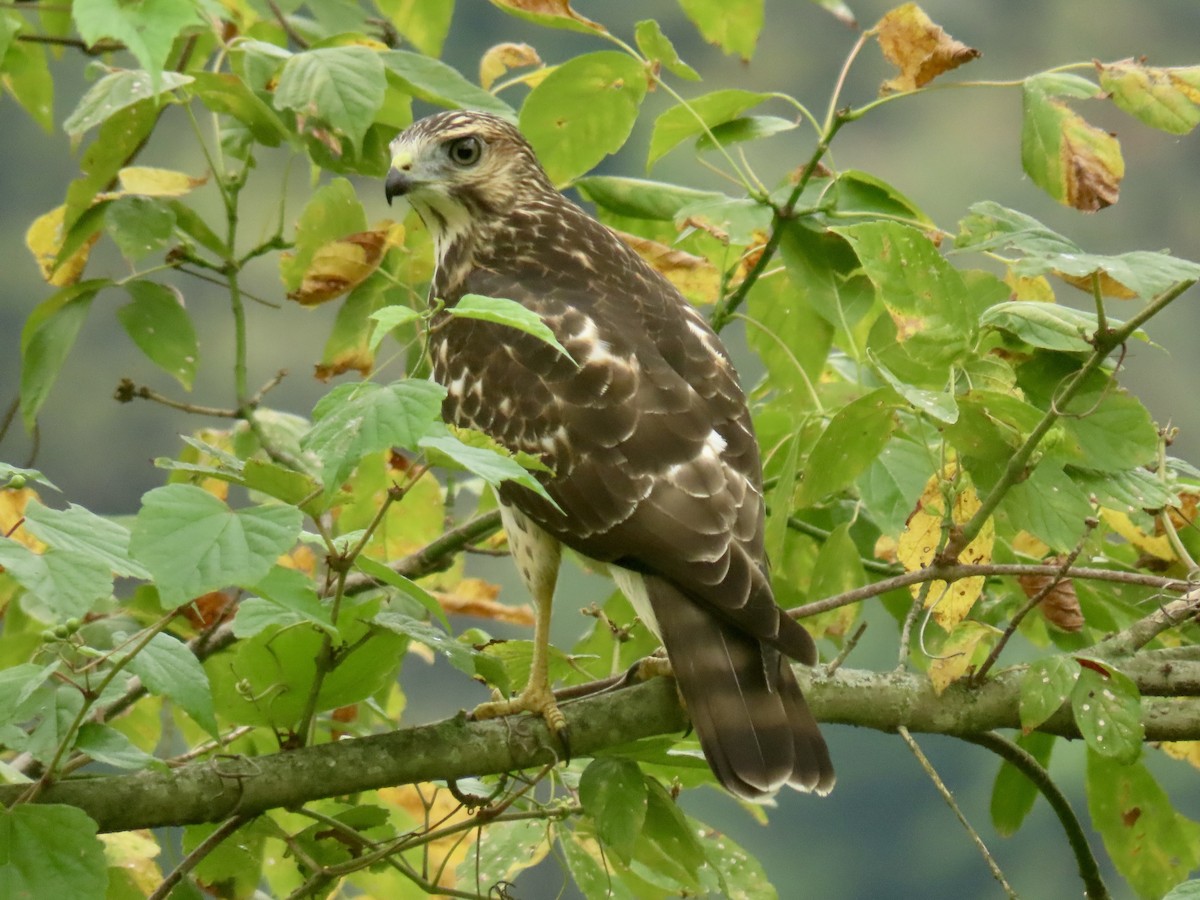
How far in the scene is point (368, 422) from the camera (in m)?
1.05

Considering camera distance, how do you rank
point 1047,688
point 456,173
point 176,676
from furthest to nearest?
1. point 456,173
2. point 1047,688
3. point 176,676

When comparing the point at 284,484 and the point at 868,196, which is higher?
the point at 868,196

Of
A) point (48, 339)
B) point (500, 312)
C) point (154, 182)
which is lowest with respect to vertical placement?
point (48, 339)

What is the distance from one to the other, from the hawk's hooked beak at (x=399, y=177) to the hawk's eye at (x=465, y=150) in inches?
4.4

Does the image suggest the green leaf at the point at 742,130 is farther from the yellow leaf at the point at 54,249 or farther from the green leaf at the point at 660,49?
the yellow leaf at the point at 54,249

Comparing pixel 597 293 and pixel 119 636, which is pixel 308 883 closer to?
pixel 119 636

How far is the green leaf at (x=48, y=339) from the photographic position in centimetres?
195

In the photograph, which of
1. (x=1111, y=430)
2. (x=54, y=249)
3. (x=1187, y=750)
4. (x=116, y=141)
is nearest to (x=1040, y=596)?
(x=1111, y=430)

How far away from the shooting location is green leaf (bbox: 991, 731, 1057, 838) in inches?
76.2

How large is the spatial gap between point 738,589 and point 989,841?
15.5 feet

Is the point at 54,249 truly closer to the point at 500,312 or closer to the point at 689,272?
the point at 689,272

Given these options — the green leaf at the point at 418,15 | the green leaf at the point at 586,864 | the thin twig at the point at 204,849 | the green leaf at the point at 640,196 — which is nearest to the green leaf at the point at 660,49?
the green leaf at the point at 640,196

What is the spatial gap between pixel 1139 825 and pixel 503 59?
141 cm

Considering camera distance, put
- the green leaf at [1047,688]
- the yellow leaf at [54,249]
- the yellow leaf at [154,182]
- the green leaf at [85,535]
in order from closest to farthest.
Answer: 1. the green leaf at [85,535]
2. the green leaf at [1047,688]
3. the yellow leaf at [154,182]
4. the yellow leaf at [54,249]
